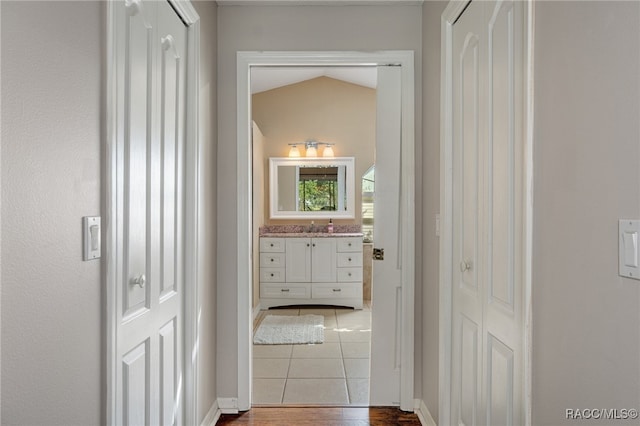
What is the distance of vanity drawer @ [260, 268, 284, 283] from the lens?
5461 millimetres

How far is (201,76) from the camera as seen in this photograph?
234cm

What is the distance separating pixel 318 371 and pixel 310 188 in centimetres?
302

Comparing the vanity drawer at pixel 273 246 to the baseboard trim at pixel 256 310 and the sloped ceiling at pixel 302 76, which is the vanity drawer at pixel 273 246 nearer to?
the baseboard trim at pixel 256 310

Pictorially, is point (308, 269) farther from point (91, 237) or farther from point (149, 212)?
point (91, 237)

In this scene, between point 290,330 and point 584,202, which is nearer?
point 584,202

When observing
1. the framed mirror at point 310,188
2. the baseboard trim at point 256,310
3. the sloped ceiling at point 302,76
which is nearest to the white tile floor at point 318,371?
the baseboard trim at point 256,310

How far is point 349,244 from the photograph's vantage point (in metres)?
5.48

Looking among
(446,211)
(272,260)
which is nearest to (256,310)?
(272,260)

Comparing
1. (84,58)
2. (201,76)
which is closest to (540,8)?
(84,58)

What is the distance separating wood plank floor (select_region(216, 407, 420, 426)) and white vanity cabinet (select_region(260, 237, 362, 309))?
8.88 ft

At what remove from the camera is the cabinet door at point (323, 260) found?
17.9 feet

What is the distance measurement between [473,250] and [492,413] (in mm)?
625

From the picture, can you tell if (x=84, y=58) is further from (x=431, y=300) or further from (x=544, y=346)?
(x=431, y=300)

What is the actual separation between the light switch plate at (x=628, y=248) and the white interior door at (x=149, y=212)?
1.26 meters
